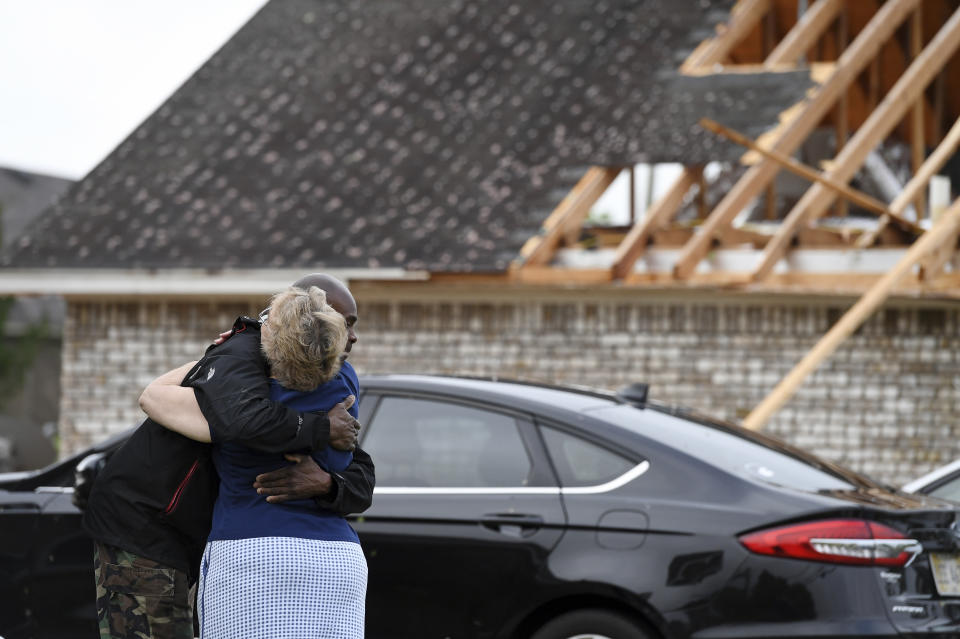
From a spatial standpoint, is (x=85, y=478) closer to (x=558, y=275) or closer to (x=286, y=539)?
(x=286, y=539)

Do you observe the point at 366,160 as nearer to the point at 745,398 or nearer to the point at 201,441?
the point at 745,398

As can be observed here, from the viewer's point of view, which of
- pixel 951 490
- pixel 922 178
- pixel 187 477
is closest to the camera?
pixel 187 477

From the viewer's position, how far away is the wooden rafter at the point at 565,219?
36.2 feet

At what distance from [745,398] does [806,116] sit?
2.41 m

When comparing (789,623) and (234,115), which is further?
(234,115)

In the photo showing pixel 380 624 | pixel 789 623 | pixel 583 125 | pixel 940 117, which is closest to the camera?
pixel 789 623

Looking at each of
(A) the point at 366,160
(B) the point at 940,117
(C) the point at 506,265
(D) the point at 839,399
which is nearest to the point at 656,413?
(C) the point at 506,265

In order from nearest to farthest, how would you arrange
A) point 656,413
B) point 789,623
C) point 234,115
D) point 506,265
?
point 789,623 < point 656,413 < point 506,265 < point 234,115

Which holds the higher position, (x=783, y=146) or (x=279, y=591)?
(x=783, y=146)

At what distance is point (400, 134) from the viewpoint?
12.9 metres

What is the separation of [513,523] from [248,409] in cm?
168

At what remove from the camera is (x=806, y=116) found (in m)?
10.9

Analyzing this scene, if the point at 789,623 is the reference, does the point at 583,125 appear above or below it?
above

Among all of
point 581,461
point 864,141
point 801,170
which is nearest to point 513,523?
point 581,461
